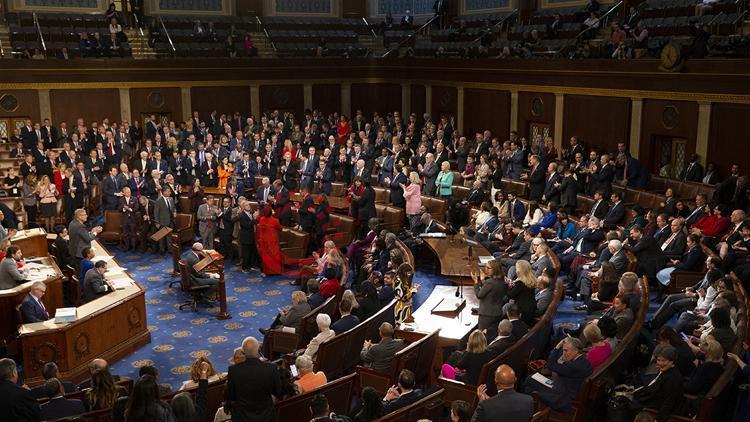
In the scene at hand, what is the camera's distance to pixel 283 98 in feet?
87.3

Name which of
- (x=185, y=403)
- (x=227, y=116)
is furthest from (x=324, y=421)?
(x=227, y=116)

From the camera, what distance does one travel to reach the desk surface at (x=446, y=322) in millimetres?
9227

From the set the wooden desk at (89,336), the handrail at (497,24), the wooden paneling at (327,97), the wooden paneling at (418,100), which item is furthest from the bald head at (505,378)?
the wooden paneling at (327,97)

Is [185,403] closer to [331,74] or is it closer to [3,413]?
[3,413]

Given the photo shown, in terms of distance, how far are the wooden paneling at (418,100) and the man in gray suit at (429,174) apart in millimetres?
9117

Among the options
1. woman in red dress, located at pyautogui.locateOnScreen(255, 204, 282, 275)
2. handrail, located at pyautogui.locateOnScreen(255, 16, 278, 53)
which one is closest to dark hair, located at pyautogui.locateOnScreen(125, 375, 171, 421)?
woman in red dress, located at pyautogui.locateOnScreen(255, 204, 282, 275)

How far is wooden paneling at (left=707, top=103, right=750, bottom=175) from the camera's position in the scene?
14750 millimetres

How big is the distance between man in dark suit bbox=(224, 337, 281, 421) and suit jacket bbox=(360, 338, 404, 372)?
175cm

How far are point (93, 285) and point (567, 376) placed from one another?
7.00 m

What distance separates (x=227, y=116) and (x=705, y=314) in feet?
61.9

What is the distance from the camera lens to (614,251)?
11.2 m

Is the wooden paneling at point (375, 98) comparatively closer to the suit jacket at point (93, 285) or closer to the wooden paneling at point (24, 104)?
the wooden paneling at point (24, 104)

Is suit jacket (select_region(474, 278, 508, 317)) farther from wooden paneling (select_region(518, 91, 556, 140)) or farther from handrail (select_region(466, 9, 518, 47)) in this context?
handrail (select_region(466, 9, 518, 47))

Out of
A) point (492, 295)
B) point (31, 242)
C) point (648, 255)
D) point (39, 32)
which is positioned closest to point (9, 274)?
point (31, 242)
